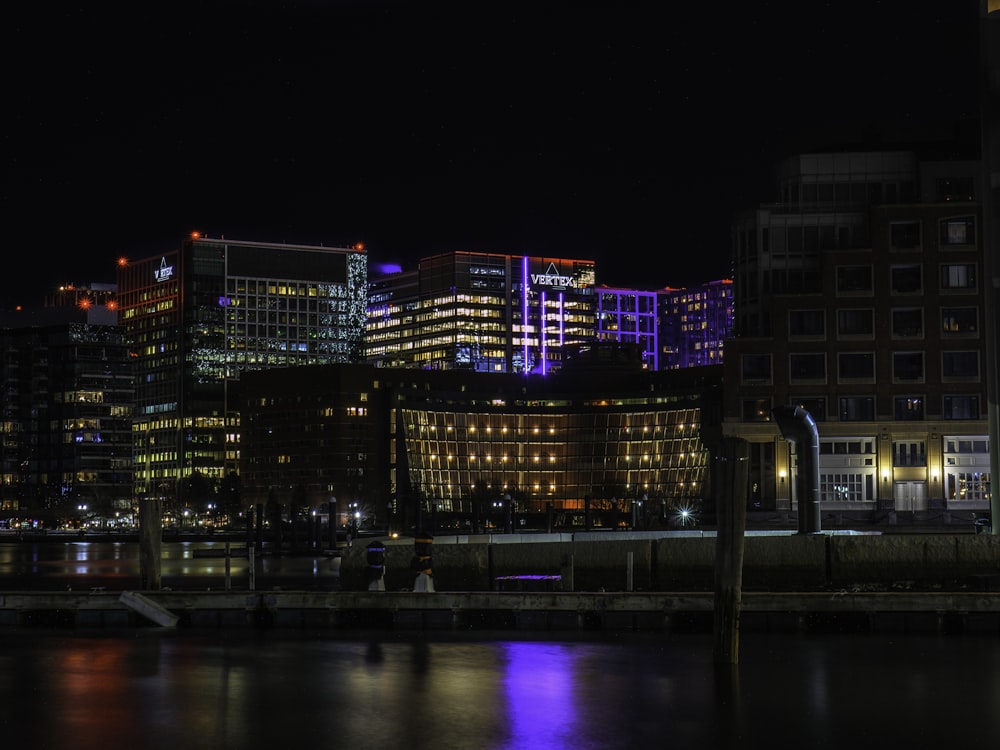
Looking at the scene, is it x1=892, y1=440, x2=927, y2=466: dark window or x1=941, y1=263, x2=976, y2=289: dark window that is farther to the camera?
x1=892, y1=440, x2=927, y2=466: dark window

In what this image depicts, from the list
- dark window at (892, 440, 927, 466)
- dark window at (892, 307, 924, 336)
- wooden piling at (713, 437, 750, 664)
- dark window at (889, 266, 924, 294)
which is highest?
dark window at (889, 266, 924, 294)

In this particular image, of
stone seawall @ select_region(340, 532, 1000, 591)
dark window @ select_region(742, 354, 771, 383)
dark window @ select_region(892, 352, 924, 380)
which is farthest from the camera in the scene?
dark window @ select_region(742, 354, 771, 383)

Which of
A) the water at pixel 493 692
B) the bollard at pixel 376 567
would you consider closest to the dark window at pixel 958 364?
the water at pixel 493 692

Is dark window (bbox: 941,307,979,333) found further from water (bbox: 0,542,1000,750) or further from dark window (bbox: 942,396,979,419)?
water (bbox: 0,542,1000,750)

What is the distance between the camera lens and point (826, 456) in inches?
4828

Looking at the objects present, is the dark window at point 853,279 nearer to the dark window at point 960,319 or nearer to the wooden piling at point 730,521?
the dark window at point 960,319

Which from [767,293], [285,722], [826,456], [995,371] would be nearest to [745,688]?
[285,722]

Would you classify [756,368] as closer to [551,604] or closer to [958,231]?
[958,231]

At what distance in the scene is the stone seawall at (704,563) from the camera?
55.8 metres

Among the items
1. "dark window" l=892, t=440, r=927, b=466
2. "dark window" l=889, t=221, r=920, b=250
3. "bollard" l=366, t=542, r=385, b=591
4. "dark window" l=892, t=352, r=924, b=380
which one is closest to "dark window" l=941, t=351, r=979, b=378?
"dark window" l=892, t=352, r=924, b=380

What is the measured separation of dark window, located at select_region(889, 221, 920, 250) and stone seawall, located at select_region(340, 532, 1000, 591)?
64990 mm

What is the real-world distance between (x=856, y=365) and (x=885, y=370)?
2.34m

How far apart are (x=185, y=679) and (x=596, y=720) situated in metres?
11.4

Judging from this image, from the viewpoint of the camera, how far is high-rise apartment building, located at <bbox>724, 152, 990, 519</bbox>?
120m
